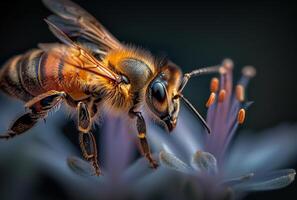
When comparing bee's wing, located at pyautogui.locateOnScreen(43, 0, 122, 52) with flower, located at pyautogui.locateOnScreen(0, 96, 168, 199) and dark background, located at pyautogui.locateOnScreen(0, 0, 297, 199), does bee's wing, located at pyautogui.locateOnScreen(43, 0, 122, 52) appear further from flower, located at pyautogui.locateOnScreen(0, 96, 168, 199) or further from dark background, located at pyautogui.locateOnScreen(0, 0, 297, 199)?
dark background, located at pyautogui.locateOnScreen(0, 0, 297, 199)

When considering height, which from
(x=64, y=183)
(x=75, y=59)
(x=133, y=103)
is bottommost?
(x=64, y=183)

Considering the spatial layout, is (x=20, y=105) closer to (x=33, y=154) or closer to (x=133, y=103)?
(x=33, y=154)

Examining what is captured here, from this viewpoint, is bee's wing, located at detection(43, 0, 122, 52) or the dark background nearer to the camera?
bee's wing, located at detection(43, 0, 122, 52)

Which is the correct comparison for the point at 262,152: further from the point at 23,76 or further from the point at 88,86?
the point at 23,76

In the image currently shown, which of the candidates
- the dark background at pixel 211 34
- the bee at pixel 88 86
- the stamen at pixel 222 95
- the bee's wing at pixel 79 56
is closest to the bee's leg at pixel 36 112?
the bee at pixel 88 86

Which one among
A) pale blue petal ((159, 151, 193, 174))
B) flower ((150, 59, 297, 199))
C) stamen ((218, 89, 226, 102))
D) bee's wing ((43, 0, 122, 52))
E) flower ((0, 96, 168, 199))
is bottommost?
flower ((0, 96, 168, 199))

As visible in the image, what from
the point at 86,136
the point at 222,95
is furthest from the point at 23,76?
the point at 222,95

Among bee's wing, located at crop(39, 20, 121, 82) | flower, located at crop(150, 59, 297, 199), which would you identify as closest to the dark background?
flower, located at crop(150, 59, 297, 199)

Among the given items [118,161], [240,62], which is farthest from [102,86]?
[240,62]
